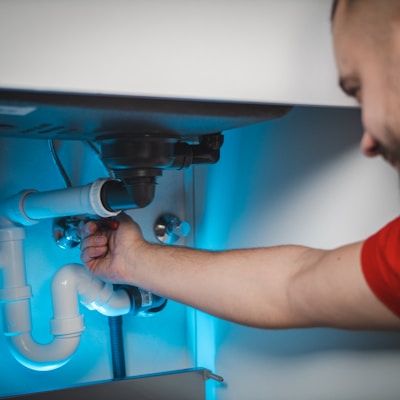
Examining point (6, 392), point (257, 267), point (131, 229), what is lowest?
point (6, 392)

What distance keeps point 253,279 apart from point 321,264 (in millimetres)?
125

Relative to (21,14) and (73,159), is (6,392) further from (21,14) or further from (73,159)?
(21,14)

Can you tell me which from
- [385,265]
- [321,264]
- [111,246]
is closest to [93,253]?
[111,246]

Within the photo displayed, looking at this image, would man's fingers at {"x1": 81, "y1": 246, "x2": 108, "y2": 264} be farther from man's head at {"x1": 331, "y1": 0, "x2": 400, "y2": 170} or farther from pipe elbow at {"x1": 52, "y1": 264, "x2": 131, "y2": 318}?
man's head at {"x1": 331, "y1": 0, "x2": 400, "y2": 170}

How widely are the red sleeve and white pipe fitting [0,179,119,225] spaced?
415mm

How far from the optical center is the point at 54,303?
43.4 inches

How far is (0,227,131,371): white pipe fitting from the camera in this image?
1.07 meters

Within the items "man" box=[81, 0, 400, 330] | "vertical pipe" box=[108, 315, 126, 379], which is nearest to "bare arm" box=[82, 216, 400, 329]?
"man" box=[81, 0, 400, 330]

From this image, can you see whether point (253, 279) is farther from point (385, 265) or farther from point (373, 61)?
point (373, 61)

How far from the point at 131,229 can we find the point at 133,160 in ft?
0.55

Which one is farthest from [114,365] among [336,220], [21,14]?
[21,14]

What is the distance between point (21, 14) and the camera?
1.83 feet

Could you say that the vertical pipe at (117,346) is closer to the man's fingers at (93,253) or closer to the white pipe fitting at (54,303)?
the white pipe fitting at (54,303)

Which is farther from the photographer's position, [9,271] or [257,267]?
[9,271]
